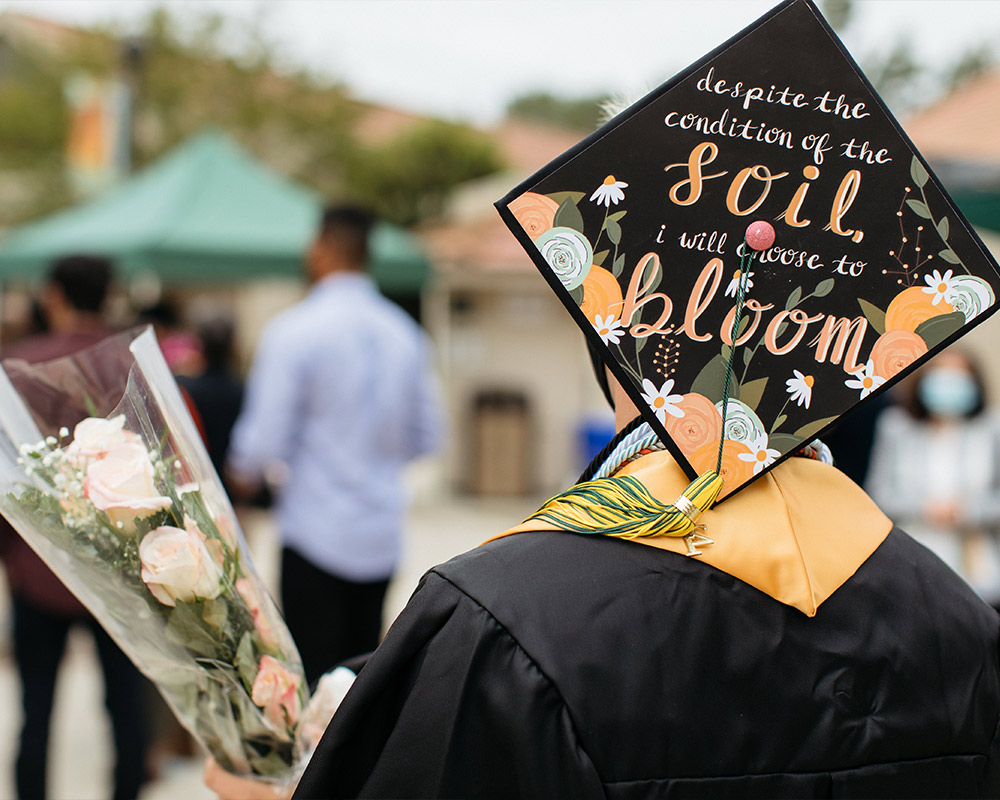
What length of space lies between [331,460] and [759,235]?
7.34ft

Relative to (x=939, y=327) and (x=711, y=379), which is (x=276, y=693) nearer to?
(x=711, y=379)

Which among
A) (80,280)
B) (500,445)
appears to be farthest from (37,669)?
(500,445)

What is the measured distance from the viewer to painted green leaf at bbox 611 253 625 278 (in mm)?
978

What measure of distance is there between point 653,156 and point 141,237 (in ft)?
19.3

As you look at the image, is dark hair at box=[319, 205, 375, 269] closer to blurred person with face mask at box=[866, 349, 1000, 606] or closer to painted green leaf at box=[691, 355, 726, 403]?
blurred person with face mask at box=[866, 349, 1000, 606]

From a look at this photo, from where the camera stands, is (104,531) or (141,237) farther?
(141,237)

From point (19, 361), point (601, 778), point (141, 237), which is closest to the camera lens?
point (601, 778)

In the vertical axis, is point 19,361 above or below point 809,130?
below

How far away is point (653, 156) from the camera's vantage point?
98 cm

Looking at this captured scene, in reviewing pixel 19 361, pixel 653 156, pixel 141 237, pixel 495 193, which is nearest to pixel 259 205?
pixel 141 237

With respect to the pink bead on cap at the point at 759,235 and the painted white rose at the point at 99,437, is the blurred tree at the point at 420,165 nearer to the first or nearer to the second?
the painted white rose at the point at 99,437

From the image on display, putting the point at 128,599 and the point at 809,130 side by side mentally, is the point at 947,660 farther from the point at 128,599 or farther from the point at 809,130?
the point at 128,599

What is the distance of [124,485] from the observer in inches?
47.1

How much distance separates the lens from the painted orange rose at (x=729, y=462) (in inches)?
40.0
